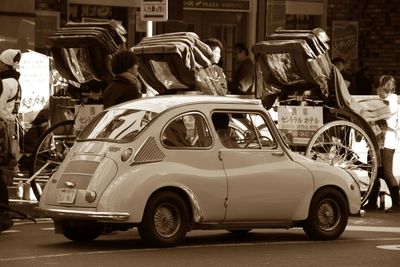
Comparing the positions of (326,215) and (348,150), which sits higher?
(348,150)

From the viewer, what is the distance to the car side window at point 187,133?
587 inches

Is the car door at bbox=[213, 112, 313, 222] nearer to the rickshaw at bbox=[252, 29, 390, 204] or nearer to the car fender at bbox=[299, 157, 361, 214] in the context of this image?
the car fender at bbox=[299, 157, 361, 214]

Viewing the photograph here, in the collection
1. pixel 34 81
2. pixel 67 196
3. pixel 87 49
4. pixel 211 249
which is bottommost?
pixel 211 249

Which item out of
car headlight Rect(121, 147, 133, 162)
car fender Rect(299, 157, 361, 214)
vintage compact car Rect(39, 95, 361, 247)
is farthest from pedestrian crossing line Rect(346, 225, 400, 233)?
car headlight Rect(121, 147, 133, 162)

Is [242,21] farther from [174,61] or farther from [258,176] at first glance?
[258,176]

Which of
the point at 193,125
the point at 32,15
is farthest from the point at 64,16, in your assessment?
the point at 193,125

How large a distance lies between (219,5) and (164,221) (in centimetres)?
1383

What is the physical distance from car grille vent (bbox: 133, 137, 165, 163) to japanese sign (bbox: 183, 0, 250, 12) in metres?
13.0

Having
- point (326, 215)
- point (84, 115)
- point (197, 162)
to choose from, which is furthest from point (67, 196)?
point (84, 115)

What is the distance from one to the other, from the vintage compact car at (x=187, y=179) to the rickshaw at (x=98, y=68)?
353cm

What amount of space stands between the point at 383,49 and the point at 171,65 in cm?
1159

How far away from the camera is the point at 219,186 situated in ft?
49.0

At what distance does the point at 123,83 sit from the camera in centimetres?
1698

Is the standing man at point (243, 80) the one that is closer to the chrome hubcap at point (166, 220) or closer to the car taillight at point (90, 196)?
the chrome hubcap at point (166, 220)
